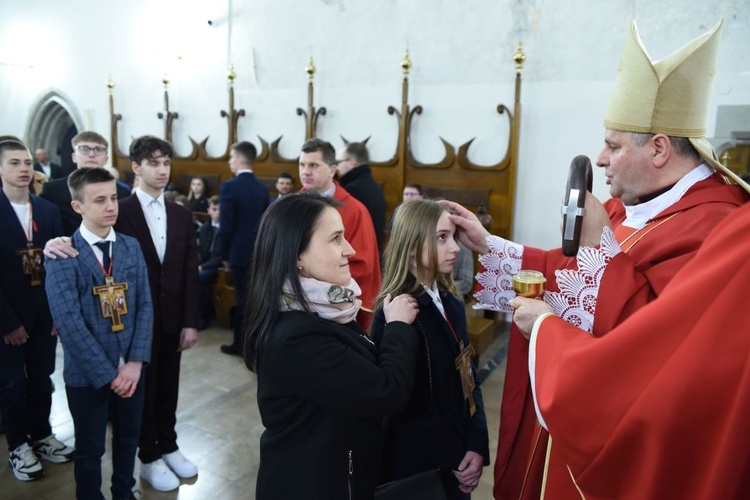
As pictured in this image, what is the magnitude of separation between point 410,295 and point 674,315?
82 cm

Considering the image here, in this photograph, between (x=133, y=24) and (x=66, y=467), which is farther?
(x=133, y=24)

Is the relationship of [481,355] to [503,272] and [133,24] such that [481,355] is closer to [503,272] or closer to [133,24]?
[503,272]

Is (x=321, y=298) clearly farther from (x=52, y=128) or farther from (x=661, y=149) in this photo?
(x=52, y=128)

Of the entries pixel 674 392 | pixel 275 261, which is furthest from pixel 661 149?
pixel 275 261

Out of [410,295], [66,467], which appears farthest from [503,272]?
[66,467]

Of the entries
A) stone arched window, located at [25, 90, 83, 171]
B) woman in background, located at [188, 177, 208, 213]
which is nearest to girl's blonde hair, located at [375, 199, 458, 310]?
woman in background, located at [188, 177, 208, 213]

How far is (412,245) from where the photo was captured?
1790 millimetres

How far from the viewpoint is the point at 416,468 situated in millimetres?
1661

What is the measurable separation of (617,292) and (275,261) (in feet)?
2.69

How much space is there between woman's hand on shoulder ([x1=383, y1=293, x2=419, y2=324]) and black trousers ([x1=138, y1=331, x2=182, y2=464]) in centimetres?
161

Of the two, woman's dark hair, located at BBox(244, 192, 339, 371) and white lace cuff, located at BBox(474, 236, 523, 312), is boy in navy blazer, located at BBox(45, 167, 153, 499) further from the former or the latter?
white lace cuff, located at BBox(474, 236, 523, 312)

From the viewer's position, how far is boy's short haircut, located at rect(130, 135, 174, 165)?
8.58 ft

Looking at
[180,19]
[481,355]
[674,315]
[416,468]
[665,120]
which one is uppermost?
[180,19]

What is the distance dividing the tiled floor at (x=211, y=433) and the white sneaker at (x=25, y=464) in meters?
0.03
